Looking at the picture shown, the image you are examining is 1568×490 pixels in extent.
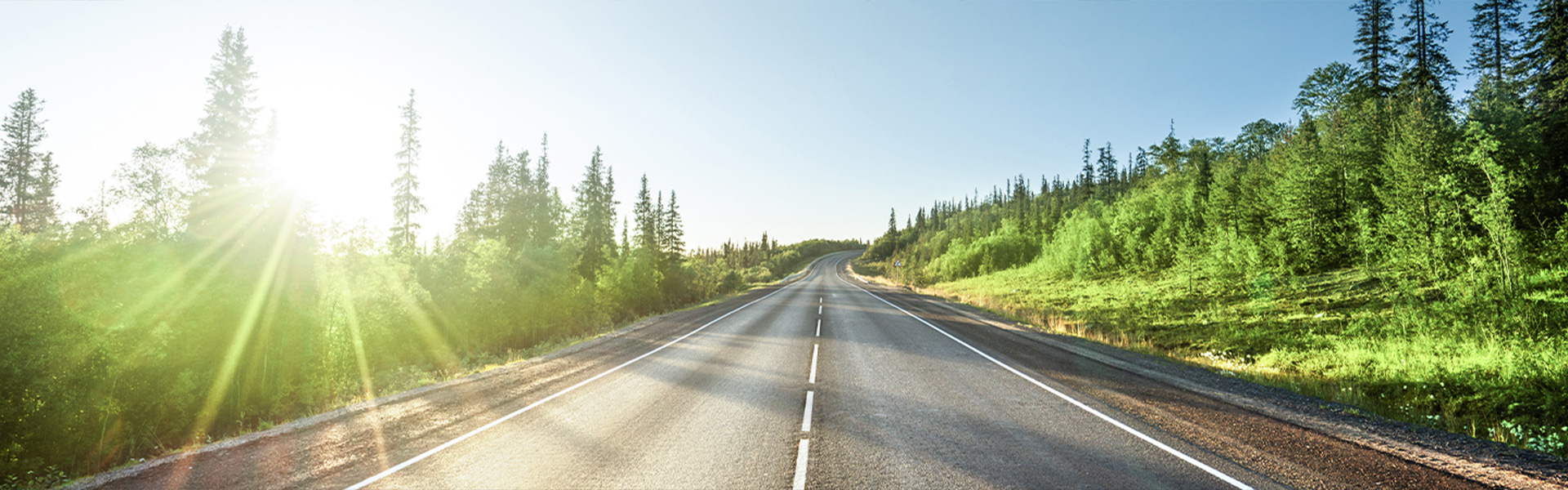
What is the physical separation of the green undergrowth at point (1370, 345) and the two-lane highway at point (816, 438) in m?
5.11

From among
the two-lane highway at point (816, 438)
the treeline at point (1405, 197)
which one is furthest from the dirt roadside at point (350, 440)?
the treeline at point (1405, 197)

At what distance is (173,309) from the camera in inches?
364

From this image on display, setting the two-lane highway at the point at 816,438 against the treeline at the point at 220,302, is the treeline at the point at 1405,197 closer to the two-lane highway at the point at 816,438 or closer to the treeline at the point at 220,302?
the two-lane highway at the point at 816,438

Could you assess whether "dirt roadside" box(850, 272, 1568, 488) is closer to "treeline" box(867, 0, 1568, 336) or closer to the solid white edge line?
the solid white edge line

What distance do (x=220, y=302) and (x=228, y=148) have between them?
16053 mm

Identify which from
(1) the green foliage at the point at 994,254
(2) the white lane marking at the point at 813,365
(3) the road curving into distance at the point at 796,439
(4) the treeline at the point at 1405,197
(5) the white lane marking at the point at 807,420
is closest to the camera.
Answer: (3) the road curving into distance at the point at 796,439

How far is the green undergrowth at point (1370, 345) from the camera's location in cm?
858

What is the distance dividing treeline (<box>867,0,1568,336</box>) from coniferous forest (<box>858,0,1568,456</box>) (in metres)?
0.07

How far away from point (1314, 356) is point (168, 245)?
26.9 metres

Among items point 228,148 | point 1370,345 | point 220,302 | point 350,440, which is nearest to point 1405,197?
point 1370,345

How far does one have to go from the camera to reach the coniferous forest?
1020cm

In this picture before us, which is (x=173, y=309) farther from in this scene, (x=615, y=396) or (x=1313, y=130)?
(x=1313, y=130)

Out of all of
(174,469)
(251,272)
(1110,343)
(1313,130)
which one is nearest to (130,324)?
(251,272)

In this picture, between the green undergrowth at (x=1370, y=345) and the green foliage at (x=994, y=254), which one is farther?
the green foliage at (x=994, y=254)
